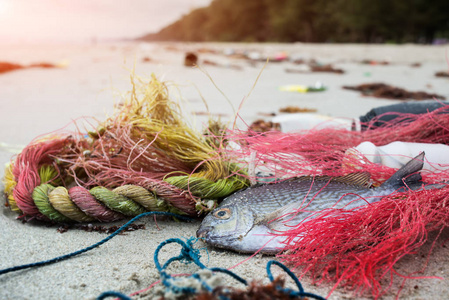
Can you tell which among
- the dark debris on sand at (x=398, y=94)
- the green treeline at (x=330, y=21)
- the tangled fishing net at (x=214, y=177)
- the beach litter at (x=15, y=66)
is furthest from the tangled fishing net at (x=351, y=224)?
the green treeline at (x=330, y=21)

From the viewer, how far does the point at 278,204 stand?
74.9 inches

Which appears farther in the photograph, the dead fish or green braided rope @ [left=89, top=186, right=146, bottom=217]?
green braided rope @ [left=89, top=186, right=146, bottom=217]

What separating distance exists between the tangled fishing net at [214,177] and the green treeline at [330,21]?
26998 mm

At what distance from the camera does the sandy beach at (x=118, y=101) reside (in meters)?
1.56

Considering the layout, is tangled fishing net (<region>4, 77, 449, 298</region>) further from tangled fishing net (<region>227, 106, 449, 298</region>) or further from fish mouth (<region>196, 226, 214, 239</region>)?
fish mouth (<region>196, 226, 214, 239</region>)

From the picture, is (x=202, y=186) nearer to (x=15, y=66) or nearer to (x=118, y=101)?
(x=118, y=101)

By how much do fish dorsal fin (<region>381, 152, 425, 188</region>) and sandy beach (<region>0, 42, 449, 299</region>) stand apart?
1.02ft

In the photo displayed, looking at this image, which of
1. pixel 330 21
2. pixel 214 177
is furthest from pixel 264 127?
pixel 330 21

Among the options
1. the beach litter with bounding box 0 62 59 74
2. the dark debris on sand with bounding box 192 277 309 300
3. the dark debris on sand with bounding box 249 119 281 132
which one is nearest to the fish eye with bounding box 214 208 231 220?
the dark debris on sand with bounding box 192 277 309 300

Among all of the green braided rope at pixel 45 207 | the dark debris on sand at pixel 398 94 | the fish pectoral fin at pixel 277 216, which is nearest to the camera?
the fish pectoral fin at pixel 277 216

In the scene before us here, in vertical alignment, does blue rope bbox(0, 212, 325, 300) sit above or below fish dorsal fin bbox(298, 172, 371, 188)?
below

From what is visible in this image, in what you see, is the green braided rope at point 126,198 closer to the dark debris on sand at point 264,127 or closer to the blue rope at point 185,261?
the blue rope at point 185,261

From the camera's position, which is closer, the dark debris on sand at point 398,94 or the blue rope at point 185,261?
the blue rope at point 185,261

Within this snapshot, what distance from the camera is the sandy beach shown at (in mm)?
1562
